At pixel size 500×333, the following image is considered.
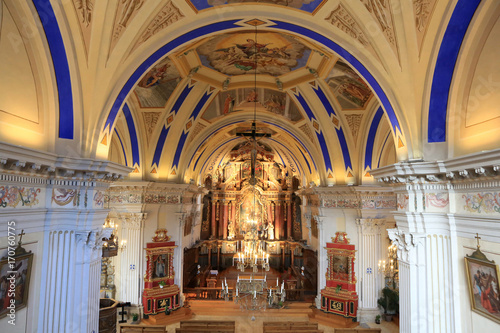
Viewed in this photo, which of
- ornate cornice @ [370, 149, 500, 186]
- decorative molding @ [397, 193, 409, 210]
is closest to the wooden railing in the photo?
decorative molding @ [397, 193, 409, 210]

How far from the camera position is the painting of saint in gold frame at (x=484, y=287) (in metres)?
4.83

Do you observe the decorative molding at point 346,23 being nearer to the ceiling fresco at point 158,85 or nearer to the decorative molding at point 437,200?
the decorative molding at point 437,200

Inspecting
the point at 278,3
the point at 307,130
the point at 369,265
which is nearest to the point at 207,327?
the point at 369,265

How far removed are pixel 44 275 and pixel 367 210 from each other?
1117cm

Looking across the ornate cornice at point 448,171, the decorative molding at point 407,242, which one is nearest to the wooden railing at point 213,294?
the decorative molding at point 407,242

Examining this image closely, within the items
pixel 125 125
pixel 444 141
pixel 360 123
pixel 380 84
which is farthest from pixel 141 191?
pixel 444 141

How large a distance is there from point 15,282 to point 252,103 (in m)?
12.3

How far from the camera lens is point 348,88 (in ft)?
38.1

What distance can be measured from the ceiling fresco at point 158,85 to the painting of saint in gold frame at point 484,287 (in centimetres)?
921

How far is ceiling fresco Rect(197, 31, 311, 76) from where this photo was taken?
393 inches

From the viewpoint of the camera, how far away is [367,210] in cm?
1345

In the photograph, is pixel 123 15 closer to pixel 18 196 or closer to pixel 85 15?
pixel 85 15

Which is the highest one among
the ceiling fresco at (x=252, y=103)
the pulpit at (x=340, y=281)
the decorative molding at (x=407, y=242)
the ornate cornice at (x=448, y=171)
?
the ceiling fresco at (x=252, y=103)

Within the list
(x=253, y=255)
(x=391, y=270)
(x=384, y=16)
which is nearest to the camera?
(x=384, y=16)
